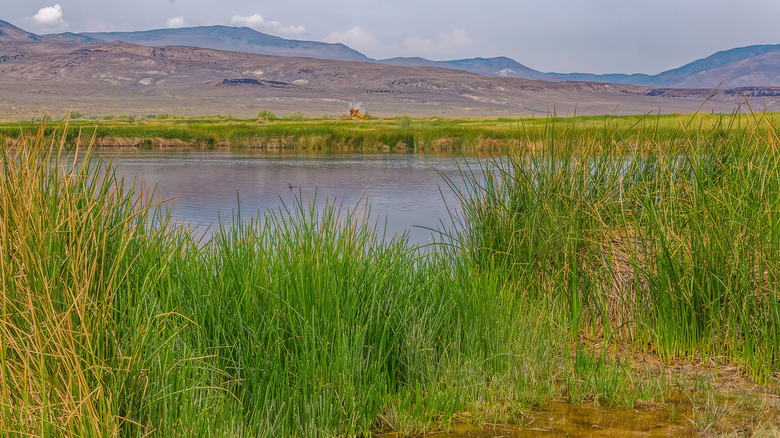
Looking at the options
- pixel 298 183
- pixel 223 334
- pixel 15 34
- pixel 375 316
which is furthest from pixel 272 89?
pixel 15 34

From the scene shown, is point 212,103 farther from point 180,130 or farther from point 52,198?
point 52,198

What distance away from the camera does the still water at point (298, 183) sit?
9.92 m

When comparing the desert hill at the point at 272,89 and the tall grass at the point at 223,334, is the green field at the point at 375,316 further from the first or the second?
the desert hill at the point at 272,89

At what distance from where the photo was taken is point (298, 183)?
44.9ft

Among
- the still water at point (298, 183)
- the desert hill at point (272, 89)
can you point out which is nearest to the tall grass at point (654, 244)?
the still water at point (298, 183)

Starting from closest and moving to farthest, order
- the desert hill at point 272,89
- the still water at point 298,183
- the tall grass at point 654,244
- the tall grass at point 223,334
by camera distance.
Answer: the tall grass at point 223,334
the tall grass at point 654,244
the still water at point 298,183
the desert hill at point 272,89

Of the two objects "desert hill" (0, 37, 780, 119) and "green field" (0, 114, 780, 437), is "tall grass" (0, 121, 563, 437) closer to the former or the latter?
"green field" (0, 114, 780, 437)

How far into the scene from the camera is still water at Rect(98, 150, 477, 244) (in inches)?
391

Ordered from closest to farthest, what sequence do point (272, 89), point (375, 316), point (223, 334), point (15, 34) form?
point (223, 334) → point (375, 316) → point (272, 89) → point (15, 34)

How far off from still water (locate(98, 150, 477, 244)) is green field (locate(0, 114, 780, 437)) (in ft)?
11.7

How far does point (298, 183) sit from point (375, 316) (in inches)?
430

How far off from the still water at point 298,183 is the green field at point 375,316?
3.57 m

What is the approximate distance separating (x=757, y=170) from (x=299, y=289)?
8.95 ft

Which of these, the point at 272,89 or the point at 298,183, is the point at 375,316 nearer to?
the point at 298,183
